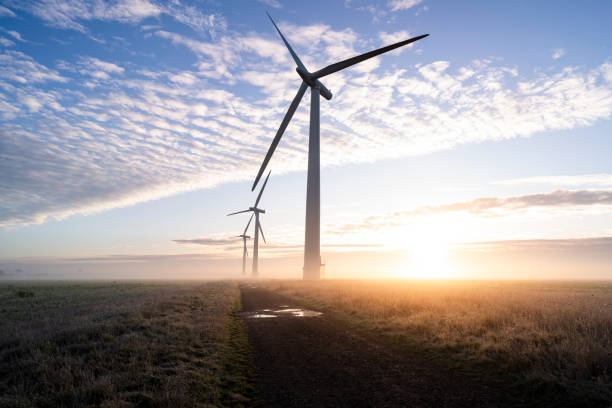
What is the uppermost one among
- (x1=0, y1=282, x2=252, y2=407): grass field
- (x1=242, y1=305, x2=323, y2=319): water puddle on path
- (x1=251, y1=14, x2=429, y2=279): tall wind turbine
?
(x1=251, y1=14, x2=429, y2=279): tall wind turbine

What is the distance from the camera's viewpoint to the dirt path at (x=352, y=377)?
7891 mm

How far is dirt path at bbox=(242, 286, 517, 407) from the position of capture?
7891 millimetres

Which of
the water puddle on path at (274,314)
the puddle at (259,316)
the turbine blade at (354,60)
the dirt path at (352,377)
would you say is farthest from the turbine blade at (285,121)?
the dirt path at (352,377)

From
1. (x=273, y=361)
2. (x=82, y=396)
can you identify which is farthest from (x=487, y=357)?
(x=82, y=396)

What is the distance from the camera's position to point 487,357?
10.7 m

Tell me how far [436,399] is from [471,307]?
12.7 m

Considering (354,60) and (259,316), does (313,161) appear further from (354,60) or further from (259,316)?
(259,316)

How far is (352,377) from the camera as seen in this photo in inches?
376

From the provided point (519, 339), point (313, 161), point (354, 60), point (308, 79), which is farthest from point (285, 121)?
point (519, 339)

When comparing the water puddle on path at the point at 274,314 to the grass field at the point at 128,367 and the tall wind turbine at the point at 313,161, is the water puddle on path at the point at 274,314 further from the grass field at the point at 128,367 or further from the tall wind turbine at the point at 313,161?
the tall wind turbine at the point at 313,161

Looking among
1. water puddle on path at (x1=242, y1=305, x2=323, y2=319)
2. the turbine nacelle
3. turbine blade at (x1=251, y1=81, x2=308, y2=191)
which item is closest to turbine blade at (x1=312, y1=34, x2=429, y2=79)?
the turbine nacelle

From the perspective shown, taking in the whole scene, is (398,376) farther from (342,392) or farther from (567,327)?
(567,327)

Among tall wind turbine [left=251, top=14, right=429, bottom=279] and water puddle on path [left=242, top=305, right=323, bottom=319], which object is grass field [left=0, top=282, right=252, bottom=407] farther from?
tall wind turbine [left=251, top=14, right=429, bottom=279]

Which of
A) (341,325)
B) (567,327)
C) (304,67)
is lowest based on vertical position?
(341,325)
